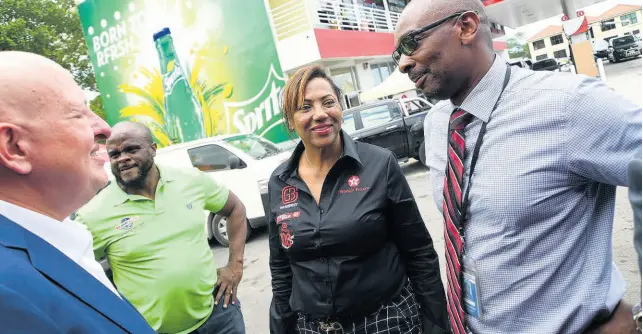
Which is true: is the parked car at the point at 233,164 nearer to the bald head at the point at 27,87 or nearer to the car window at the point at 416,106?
the car window at the point at 416,106

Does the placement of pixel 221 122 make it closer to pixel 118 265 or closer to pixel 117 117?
pixel 117 117

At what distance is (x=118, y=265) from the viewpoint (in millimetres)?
2158

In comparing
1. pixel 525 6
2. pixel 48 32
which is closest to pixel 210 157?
pixel 48 32

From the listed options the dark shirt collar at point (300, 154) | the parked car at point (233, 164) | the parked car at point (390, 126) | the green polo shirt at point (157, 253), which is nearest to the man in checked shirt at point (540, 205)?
the dark shirt collar at point (300, 154)

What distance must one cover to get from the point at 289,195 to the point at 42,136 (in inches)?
44.3

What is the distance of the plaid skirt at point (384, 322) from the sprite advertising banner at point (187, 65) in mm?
9893

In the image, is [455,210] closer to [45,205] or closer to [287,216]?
[287,216]

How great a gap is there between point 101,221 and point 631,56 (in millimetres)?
34807

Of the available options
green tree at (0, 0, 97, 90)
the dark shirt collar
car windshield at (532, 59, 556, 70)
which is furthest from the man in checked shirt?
car windshield at (532, 59, 556, 70)

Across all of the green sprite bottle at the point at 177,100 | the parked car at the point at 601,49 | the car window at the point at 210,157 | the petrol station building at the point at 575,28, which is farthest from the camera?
the parked car at the point at 601,49

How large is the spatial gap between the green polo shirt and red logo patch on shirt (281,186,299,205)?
680mm

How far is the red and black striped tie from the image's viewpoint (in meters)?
1.35

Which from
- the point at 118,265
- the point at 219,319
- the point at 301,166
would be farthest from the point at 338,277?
the point at 118,265

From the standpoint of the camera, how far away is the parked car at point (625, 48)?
27656 mm
